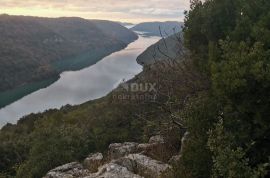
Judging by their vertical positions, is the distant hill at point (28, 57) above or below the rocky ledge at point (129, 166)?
below

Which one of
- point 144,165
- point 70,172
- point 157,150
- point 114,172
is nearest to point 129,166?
point 144,165

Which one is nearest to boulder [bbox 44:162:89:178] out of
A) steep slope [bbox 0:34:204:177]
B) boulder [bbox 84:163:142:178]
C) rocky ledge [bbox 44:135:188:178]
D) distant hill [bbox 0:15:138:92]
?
rocky ledge [bbox 44:135:188:178]

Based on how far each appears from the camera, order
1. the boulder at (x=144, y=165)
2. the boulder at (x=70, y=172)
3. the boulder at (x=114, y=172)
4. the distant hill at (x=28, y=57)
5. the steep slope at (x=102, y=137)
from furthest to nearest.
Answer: the distant hill at (x=28, y=57) → the steep slope at (x=102, y=137) → the boulder at (x=70, y=172) → the boulder at (x=144, y=165) → the boulder at (x=114, y=172)

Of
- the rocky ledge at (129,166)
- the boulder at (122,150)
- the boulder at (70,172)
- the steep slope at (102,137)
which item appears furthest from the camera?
the steep slope at (102,137)

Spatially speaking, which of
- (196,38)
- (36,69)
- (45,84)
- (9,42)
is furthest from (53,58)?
(196,38)

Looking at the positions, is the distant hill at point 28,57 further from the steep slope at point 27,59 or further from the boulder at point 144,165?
the boulder at point 144,165

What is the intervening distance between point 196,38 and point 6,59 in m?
121

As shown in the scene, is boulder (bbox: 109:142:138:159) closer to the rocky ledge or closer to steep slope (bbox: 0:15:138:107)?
the rocky ledge

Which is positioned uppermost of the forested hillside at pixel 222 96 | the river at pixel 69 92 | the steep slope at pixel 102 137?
the forested hillside at pixel 222 96

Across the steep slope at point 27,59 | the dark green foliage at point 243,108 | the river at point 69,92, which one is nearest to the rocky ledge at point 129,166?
the dark green foliage at point 243,108

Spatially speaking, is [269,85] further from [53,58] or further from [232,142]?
[53,58]

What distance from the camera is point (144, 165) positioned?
11117 millimetres

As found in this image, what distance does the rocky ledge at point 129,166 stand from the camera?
10352 mm

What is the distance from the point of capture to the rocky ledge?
10352 millimetres
